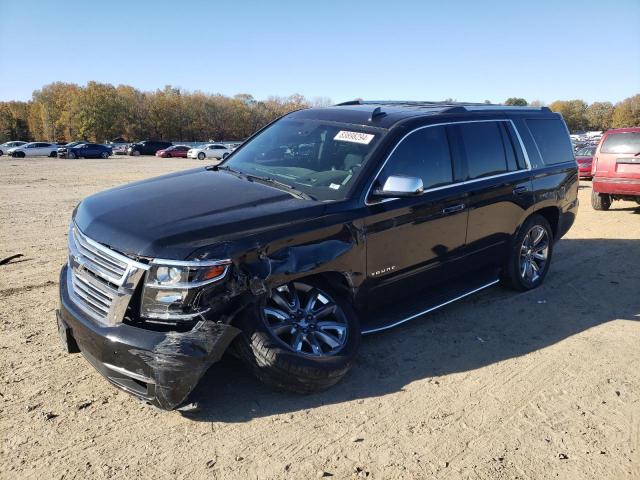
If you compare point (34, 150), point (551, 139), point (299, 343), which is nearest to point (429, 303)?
point (299, 343)

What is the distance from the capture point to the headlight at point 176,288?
3.07 metres

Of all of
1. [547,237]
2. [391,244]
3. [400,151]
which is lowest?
[547,237]

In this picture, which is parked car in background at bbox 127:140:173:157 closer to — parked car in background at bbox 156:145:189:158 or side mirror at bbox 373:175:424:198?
parked car in background at bbox 156:145:189:158

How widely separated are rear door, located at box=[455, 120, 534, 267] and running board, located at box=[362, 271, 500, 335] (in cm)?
18

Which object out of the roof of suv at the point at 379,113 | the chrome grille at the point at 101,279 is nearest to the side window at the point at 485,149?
the roof of suv at the point at 379,113

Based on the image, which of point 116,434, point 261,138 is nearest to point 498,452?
point 116,434

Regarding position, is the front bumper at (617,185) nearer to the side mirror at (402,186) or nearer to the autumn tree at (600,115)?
the side mirror at (402,186)

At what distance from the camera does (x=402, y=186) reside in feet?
12.6

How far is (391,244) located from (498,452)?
5.54 ft

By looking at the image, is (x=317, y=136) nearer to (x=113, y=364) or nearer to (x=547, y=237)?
(x=113, y=364)

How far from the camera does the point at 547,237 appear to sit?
609 centimetres

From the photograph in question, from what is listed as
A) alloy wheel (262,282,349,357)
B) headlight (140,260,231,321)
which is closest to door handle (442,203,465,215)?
alloy wheel (262,282,349,357)

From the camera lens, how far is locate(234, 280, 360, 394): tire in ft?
10.9

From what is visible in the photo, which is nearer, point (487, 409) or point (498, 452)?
point (498, 452)
